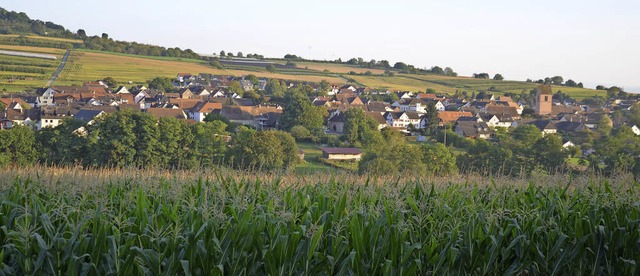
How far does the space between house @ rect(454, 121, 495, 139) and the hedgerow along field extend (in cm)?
4599

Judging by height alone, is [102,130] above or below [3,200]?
below

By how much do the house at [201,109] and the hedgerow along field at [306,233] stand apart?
191 ft

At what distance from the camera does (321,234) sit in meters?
6.07

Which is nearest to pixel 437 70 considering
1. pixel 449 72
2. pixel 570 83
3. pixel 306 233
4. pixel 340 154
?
pixel 449 72

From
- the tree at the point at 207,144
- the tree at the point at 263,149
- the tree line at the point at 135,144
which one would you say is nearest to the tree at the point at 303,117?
the tree at the point at 263,149

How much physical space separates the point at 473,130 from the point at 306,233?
169 ft

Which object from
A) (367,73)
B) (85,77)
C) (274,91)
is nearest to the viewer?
(85,77)

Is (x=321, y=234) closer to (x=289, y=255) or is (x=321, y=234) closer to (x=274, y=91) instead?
(x=289, y=255)

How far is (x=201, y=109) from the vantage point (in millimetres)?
68500

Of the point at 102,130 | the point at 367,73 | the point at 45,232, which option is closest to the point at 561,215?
the point at 45,232

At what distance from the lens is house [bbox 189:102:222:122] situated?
216 feet

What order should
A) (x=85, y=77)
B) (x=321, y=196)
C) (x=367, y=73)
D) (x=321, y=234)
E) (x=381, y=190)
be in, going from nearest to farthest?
1. (x=321, y=234)
2. (x=321, y=196)
3. (x=381, y=190)
4. (x=85, y=77)
5. (x=367, y=73)

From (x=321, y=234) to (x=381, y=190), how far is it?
2.35 metres

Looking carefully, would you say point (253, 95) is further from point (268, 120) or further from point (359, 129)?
point (359, 129)
